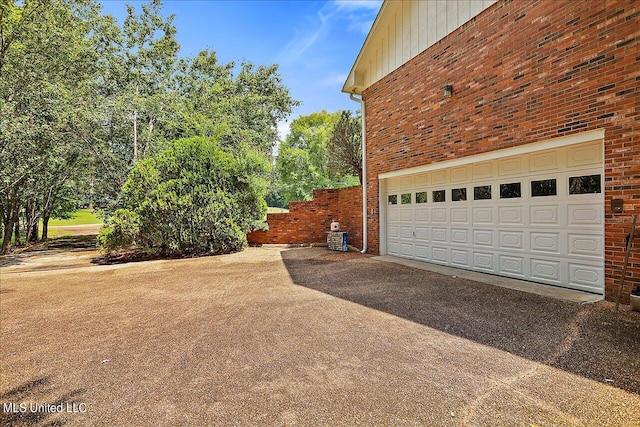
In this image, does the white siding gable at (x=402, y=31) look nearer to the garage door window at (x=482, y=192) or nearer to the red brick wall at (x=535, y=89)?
the red brick wall at (x=535, y=89)

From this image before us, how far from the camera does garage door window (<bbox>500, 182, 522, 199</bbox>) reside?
5715 mm

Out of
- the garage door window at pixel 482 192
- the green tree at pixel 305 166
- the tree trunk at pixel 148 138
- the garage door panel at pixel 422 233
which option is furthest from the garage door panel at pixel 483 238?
the green tree at pixel 305 166

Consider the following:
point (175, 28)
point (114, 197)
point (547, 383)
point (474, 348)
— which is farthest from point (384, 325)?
point (175, 28)

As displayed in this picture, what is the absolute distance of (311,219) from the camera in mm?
12023

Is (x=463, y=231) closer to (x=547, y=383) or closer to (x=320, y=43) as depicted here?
(x=547, y=383)

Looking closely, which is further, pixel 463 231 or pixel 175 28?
pixel 175 28

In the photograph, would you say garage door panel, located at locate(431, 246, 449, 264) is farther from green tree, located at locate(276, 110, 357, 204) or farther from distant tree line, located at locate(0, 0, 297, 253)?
green tree, located at locate(276, 110, 357, 204)

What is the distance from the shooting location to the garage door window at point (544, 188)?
5.18 meters

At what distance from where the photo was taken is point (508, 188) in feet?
19.3

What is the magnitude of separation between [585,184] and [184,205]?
371 inches

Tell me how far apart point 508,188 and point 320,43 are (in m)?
8.84

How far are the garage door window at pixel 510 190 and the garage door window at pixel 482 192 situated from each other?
27cm

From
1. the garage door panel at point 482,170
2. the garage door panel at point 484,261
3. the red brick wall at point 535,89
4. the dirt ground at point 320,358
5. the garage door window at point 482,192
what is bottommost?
the dirt ground at point 320,358

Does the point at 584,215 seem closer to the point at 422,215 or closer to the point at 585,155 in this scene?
the point at 585,155
